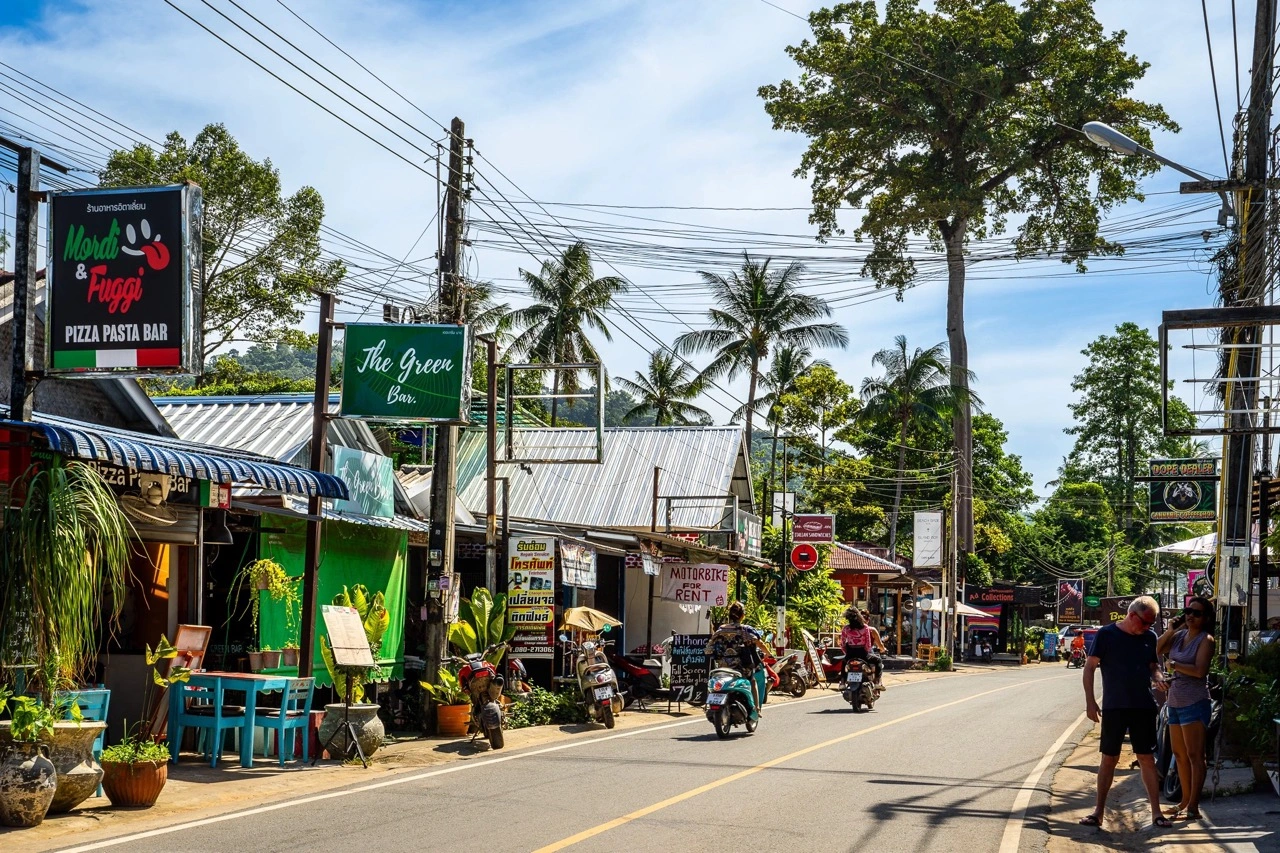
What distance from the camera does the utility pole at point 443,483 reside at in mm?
17016

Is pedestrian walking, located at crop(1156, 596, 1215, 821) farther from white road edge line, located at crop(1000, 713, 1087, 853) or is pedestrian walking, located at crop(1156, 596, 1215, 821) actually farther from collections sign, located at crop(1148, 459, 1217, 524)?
collections sign, located at crop(1148, 459, 1217, 524)

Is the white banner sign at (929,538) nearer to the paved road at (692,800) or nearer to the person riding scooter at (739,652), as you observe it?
the person riding scooter at (739,652)

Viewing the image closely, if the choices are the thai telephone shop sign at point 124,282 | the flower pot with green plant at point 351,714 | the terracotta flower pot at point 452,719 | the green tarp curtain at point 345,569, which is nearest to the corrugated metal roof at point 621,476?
the green tarp curtain at point 345,569

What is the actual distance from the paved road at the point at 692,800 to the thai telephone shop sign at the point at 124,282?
440cm

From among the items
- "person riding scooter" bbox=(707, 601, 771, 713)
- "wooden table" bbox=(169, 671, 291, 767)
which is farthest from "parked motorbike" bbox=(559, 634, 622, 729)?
"wooden table" bbox=(169, 671, 291, 767)

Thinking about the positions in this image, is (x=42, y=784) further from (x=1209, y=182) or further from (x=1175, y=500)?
(x=1175, y=500)

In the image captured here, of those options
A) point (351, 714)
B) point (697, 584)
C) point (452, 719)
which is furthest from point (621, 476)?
point (351, 714)

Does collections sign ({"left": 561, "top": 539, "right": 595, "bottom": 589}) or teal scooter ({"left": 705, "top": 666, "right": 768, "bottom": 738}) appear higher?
collections sign ({"left": 561, "top": 539, "right": 595, "bottom": 589})

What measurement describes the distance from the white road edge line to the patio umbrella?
747cm

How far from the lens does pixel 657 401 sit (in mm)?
54938

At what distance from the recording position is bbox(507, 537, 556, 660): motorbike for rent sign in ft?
63.9

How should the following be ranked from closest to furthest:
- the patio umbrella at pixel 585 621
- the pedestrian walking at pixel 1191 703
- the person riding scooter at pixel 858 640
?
the pedestrian walking at pixel 1191 703, the patio umbrella at pixel 585 621, the person riding scooter at pixel 858 640

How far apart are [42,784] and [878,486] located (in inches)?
2060

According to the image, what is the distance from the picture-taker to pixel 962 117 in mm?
46688
